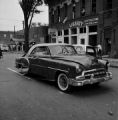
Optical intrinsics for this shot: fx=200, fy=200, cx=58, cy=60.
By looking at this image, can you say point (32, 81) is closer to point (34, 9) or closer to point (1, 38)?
point (34, 9)

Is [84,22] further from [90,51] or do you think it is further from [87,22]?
[90,51]

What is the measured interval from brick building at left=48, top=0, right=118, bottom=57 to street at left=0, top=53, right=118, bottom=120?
46.7 feet

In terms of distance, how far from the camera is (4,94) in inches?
263

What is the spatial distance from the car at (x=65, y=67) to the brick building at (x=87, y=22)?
1334 cm

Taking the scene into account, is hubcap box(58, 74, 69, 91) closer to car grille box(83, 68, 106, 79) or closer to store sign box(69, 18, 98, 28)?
car grille box(83, 68, 106, 79)

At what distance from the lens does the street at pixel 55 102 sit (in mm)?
4751

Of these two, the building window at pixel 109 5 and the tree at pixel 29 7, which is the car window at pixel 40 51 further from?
the tree at pixel 29 7

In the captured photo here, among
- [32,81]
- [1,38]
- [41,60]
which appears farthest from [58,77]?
[1,38]

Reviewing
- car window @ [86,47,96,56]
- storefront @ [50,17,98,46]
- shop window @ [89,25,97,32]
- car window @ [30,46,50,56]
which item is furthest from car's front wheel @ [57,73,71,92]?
shop window @ [89,25,97,32]

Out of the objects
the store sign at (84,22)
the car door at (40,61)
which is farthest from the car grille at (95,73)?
the store sign at (84,22)

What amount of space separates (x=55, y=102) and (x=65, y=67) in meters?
1.46

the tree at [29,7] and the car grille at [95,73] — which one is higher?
the tree at [29,7]

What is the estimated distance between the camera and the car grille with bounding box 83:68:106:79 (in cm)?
664

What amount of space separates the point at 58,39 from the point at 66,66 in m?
24.3
